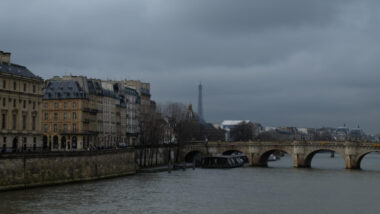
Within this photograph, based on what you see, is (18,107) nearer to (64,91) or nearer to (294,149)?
(64,91)

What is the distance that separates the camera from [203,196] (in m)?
62.0

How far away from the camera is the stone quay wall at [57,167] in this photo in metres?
60.4

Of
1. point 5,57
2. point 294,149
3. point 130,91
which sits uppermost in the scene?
point 130,91

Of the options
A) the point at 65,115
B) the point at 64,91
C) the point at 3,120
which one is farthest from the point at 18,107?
the point at 64,91

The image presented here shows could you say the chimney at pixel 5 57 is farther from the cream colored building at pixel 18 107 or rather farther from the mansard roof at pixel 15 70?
the mansard roof at pixel 15 70

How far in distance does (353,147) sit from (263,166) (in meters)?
19.1

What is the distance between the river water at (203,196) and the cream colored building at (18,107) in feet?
38.2

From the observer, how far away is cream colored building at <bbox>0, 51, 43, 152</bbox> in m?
72.4

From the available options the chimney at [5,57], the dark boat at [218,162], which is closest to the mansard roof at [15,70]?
the chimney at [5,57]

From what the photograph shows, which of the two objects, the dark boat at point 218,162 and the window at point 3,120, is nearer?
the window at point 3,120

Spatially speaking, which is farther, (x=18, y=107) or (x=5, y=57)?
(x=5, y=57)

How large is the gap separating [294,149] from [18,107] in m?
54.8

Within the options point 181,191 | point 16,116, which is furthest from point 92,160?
point 181,191

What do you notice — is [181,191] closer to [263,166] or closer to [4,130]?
[4,130]
